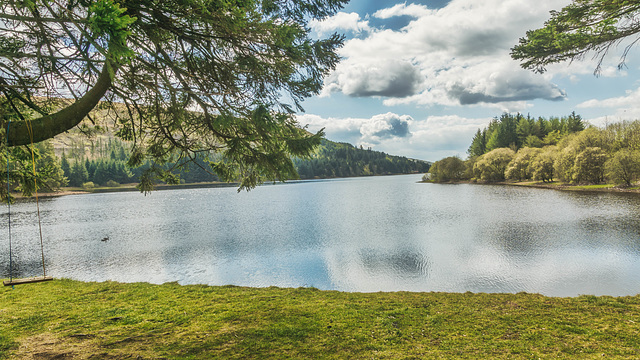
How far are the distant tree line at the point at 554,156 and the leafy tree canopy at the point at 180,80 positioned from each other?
174ft

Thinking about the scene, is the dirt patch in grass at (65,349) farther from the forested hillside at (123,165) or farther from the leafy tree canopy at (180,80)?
the forested hillside at (123,165)

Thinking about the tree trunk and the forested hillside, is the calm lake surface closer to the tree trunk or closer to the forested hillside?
the tree trunk

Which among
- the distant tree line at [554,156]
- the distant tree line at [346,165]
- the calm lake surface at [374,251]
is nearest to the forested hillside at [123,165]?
the distant tree line at [346,165]

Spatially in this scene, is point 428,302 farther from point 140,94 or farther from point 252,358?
point 140,94

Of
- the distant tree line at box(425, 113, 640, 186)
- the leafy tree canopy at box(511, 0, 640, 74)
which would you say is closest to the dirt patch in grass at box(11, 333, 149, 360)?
the leafy tree canopy at box(511, 0, 640, 74)

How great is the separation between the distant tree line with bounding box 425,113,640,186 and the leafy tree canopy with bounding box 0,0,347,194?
53.0m

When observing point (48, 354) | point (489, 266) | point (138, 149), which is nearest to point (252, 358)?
point (48, 354)

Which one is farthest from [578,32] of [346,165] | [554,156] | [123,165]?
[346,165]

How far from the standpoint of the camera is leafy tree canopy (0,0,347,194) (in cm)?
450

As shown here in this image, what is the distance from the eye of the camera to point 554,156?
5588 centimetres

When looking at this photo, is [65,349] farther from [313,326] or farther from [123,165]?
[123,165]

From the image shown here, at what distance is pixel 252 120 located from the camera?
5551mm

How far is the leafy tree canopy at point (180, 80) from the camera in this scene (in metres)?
4.50

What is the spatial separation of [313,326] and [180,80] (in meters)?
5.46
